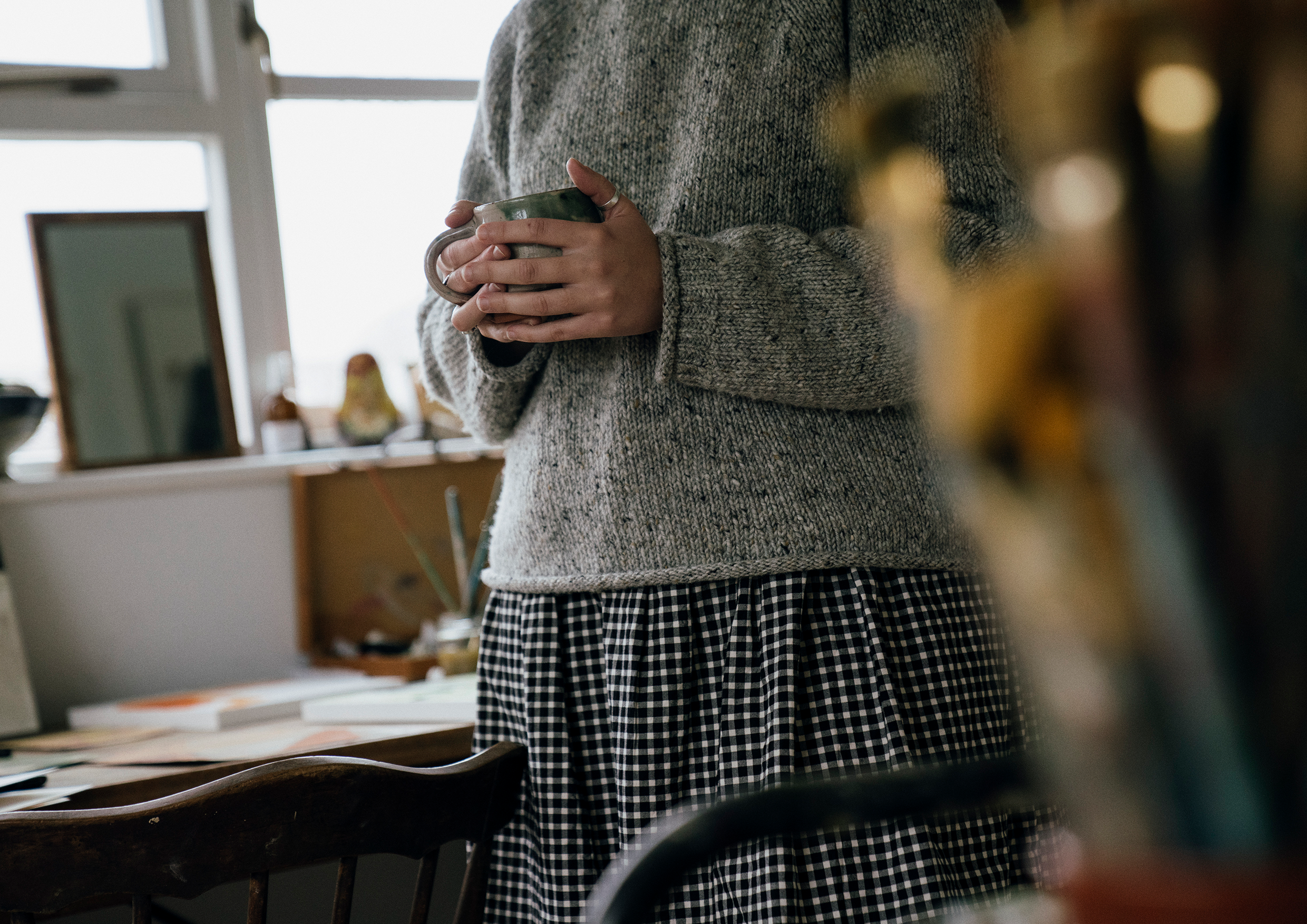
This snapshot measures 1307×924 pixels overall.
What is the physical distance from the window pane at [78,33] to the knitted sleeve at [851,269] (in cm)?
118

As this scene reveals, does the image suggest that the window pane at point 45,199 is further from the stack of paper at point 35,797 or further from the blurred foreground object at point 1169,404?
the blurred foreground object at point 1169,404

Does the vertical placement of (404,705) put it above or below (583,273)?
below

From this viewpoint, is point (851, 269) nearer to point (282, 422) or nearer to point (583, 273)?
point (583, 273)

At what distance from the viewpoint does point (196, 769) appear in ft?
3.06

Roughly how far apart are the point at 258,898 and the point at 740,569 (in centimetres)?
36

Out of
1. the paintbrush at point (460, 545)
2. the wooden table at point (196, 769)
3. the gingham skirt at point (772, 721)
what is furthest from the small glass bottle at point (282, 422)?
the gingham skirt at point (772, 721)

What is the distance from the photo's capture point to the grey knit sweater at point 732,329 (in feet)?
2.40

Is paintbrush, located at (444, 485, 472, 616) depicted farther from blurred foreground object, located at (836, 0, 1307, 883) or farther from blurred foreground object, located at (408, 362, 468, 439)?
blurred foreground object, located at (836, 0, 1307, 883)

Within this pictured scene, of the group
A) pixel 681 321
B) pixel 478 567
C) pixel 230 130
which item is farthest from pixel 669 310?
pixel 230 130

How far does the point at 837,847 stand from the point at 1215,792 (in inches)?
23.6

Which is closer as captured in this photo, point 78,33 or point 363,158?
point 78,33

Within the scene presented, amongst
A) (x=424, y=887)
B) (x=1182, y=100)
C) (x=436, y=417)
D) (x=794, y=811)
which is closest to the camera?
(x=1182, y=100)

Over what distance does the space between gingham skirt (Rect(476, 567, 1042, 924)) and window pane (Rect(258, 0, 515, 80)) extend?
1.21 meters

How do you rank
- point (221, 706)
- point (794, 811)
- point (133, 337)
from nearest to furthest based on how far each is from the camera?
point (794, 811)
point (221, 706)
point (133, 337)
